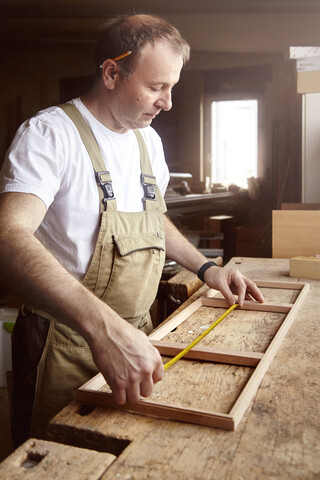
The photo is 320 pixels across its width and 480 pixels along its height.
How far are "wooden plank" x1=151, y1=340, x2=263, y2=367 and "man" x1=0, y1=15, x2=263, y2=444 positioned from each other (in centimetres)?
14

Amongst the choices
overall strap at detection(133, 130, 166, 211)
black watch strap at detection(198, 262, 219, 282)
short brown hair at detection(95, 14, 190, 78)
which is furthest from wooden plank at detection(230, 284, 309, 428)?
short brown hair at detection(95, 14, 190, 78)

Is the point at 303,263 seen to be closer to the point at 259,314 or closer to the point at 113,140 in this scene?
the point at 259,314

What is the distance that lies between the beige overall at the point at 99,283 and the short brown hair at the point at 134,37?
25 centimetres

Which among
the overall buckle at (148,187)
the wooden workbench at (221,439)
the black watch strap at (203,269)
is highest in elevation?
the overall buckle at (148,187)

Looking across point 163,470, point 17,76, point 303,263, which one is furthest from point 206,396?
point 17,76

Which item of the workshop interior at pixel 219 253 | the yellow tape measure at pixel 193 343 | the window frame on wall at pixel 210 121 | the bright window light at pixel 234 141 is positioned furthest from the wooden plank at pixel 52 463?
the bright window light at pixel 234 141

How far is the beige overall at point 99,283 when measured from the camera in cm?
174

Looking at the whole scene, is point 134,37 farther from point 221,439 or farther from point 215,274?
point 221,439

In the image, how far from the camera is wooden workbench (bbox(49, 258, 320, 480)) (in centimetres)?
85

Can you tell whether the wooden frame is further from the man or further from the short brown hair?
the short brown hair

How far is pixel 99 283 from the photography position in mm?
1758

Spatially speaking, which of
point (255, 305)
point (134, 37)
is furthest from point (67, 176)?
point (255, 305)

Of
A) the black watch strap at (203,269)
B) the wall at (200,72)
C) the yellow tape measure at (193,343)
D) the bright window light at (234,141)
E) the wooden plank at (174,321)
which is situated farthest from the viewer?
the bright window light at (234,141)

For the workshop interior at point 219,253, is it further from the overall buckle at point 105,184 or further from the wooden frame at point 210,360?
the overall buckle at point 105,184
